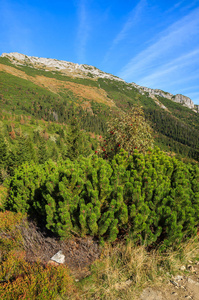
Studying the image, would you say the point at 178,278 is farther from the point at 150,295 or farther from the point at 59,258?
the point at 59,258

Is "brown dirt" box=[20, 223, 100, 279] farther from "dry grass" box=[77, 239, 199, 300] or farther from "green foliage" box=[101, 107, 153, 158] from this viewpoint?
"green foliage" box=[101, 107, 153, 158]

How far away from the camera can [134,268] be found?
341 cm

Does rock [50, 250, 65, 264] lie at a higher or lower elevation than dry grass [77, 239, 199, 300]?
lower

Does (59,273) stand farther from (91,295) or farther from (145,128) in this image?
(145,128)

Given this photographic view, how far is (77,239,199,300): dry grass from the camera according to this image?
3.00 m

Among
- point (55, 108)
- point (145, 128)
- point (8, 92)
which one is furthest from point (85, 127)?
point (145, 128)

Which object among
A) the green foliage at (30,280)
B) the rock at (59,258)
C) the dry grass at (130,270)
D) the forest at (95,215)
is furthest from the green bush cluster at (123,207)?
the green foliage at (30,280)

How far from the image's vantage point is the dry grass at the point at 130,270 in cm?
300

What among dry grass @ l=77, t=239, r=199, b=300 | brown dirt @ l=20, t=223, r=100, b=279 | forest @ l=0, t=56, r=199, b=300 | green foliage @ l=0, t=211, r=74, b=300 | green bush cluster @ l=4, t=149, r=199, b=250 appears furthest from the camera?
brown dirt @ l=20, t=223, r=100, b=279

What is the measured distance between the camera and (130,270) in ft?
11.1

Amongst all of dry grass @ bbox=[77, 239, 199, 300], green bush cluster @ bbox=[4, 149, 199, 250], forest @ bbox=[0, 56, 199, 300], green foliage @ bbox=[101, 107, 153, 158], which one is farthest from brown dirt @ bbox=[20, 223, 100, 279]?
green foliage @ bbox=[101, 107, 153, 158]

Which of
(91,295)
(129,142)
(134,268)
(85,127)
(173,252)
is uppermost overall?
(85,127)

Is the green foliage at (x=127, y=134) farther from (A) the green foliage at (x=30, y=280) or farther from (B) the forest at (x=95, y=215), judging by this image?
(A) the green foliage at (x=30, y=280)

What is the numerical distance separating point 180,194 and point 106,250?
234 centimetres
